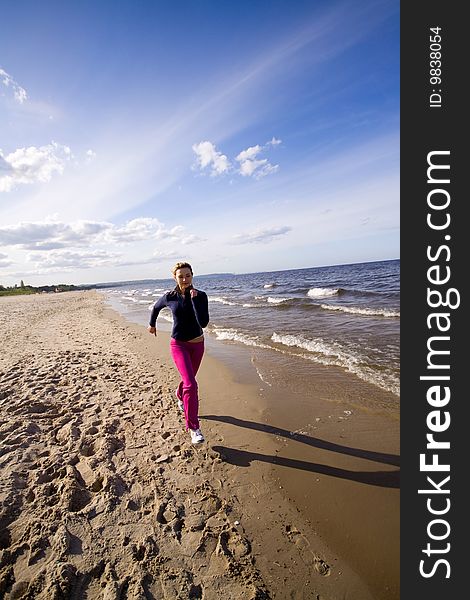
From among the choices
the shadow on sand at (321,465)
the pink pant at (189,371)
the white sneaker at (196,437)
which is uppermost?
the pink pant at (189,371)

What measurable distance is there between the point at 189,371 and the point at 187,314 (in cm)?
86

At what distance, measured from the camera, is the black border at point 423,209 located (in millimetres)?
A: 2590

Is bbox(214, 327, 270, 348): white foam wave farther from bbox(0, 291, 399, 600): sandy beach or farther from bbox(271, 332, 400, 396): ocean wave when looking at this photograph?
bbox(0, 291, 399, 600): sandy beach

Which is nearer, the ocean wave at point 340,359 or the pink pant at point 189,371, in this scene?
the pink pant at point 189,371

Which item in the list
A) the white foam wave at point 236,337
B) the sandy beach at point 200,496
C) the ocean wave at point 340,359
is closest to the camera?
the sandy beach at point 200,496

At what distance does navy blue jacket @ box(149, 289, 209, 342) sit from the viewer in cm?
426

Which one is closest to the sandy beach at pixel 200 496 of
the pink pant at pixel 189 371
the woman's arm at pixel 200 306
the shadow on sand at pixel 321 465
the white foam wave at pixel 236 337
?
the shadow on sand at pixel 321 465

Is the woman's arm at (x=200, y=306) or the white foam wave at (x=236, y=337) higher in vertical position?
the woman's arm at (x=200, y=306)

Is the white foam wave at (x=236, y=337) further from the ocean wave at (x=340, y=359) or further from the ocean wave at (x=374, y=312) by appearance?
the ocean wave at (x=374, y=312)

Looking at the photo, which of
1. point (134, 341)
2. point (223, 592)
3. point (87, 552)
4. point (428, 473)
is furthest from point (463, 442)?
point (134, 341)

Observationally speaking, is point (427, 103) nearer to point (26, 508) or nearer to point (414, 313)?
point (414, 313)

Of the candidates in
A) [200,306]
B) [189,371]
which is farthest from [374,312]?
[189,371]

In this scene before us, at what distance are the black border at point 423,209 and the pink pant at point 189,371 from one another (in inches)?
106

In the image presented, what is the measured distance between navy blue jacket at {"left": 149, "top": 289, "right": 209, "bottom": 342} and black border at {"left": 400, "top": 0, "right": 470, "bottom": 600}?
265 cm
